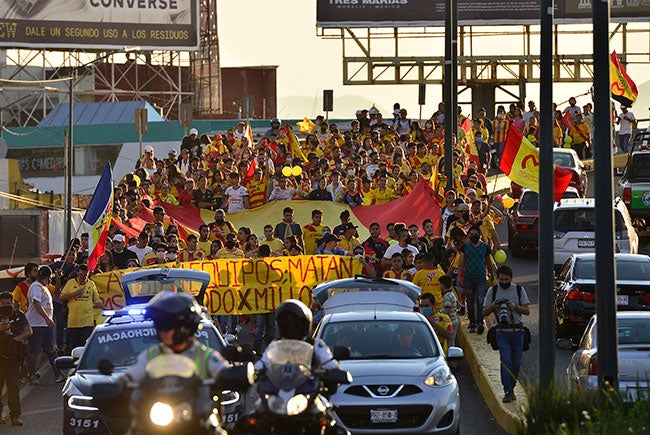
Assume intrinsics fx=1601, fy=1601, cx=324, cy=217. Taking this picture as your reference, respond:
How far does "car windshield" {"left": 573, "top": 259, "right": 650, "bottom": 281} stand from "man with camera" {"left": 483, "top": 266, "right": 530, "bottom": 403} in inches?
187

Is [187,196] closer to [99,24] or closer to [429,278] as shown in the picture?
[429,278]

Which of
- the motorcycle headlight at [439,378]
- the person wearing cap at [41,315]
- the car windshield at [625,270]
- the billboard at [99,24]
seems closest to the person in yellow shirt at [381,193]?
the car windshield at [625,270]

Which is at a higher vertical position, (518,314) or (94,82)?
(94,82)

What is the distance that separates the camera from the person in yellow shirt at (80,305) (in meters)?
22.0

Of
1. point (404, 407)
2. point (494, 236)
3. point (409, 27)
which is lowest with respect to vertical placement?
point (404, 407)

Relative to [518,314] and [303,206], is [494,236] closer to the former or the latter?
[303,206]

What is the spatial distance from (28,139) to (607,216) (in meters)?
69.8

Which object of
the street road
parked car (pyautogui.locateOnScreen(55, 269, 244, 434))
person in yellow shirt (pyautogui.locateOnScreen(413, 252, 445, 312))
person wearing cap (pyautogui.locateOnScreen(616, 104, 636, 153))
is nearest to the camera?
parked car (pyautogui.locateOnScreen(55, 269, 244, 434))

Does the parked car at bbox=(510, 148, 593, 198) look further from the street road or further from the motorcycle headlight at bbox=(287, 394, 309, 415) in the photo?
the motorcycle headlight at bbox=(287, 394, 309, 415)

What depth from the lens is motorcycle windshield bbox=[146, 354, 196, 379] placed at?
9.48 metres

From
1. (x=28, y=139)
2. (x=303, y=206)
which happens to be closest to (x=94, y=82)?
(x=28, y=139)

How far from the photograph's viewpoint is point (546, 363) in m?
17.6

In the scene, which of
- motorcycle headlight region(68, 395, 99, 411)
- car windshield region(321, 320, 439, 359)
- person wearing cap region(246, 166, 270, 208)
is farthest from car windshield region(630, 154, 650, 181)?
motorcycle headlight region(68, 395, 99, 411)

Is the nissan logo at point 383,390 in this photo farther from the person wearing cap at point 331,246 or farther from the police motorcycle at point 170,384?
the person wearing cap at point 331,246
